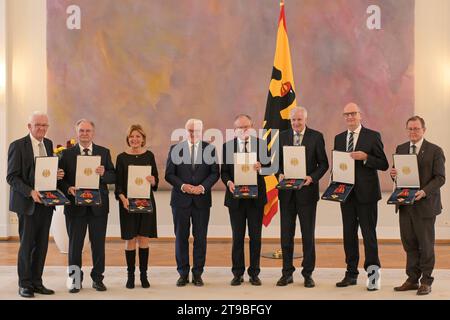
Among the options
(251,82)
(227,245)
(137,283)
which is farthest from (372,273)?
(251,82)

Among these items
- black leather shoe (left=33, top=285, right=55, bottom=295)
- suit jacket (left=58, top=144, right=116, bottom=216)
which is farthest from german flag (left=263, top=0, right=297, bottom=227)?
black leather shoe (left=33, top=285, right=55, bottom=295)

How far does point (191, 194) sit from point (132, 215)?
1.90 ft

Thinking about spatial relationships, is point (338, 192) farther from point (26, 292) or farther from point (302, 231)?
point (26, 292)

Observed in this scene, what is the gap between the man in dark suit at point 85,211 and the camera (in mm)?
5035

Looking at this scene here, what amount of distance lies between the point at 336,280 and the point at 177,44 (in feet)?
13.8

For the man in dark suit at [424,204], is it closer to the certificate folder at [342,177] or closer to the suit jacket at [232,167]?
the certificate folder at [342,177]

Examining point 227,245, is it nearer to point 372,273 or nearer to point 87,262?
point 87,262

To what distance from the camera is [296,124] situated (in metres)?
5.25

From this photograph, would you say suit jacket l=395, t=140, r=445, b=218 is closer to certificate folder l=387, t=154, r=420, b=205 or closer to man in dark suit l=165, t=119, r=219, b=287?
certificate folder l=387, t=154, r=420, b=205

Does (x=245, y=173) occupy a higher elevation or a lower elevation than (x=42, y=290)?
higher

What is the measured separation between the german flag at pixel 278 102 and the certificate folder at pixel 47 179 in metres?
2.84

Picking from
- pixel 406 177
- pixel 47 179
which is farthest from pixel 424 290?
pixel 47 179

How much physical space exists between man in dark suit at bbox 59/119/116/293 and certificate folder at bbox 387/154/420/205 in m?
2.52

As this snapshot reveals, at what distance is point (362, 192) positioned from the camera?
5.07 meters
